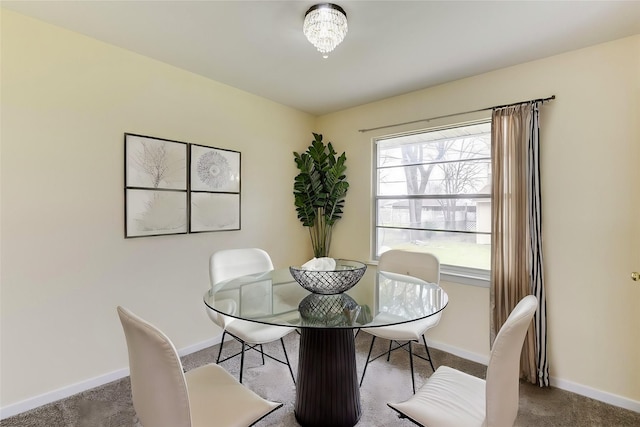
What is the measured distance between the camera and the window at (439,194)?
279 cm

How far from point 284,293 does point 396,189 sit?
190 cm

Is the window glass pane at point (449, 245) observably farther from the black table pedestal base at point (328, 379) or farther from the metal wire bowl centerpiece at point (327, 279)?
the black table pedestal base at point (328, 379)

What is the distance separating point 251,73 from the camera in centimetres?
275

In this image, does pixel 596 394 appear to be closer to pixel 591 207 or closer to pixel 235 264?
pixel 591 207

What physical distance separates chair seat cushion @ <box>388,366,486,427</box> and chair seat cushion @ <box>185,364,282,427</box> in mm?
557

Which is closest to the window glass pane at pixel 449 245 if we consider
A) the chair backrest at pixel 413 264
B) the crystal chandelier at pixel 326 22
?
the chair backrest at pixel 413 264

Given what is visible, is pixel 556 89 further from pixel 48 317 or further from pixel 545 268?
pixel 48 317

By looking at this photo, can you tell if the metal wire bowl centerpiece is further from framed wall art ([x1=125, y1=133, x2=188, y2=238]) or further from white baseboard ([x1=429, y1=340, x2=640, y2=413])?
white baseboard ([x1=429, y1=340, x2=640, y2=413])

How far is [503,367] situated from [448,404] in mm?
340

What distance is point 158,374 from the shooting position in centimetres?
106

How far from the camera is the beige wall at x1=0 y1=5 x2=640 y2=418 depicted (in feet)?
6.50

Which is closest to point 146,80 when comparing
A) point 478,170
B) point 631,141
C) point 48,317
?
point 48,317

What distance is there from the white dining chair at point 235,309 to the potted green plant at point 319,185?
1153 millimetres

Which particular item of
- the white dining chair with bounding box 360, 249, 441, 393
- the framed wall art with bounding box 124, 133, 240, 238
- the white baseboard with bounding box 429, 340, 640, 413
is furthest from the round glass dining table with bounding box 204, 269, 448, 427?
the white baseboard with bounding box 429, 340, 640, 413
